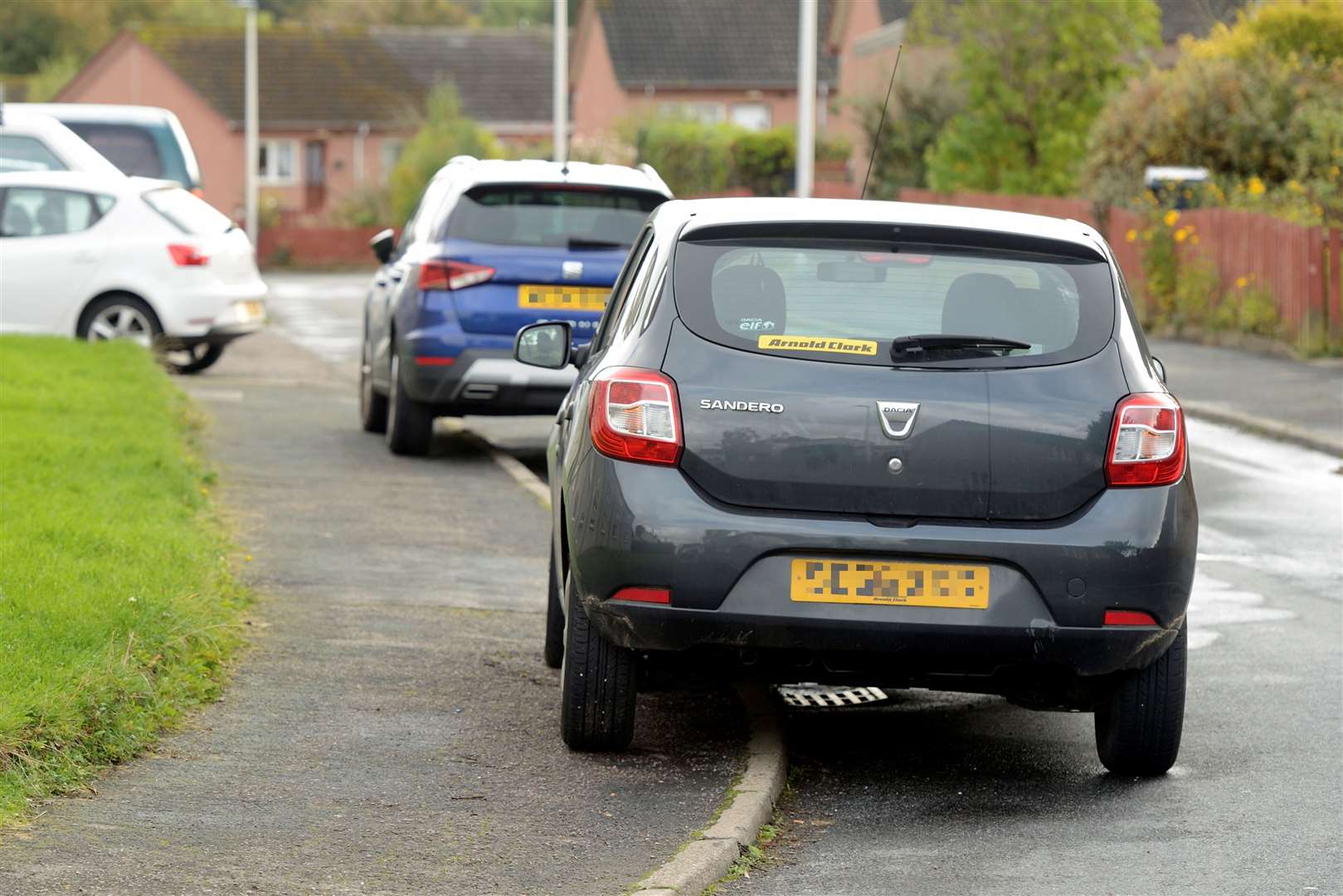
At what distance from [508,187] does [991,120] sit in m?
23.1

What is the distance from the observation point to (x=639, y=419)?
5910mm

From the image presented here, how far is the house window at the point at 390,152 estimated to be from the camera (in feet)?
248

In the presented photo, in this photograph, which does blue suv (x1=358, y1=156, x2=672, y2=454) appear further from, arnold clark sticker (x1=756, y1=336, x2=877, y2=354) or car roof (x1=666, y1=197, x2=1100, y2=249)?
arnold clark sticker (x1=756, y1=336, x2=877, y2=354)

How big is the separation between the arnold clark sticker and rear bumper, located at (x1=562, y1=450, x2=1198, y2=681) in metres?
0.44

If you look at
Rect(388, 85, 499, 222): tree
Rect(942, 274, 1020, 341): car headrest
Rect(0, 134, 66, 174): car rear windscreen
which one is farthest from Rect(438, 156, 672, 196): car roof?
Rect(388, 85, 499, 222): tree

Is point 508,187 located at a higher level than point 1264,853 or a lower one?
higher

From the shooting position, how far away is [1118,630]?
5.85 meters

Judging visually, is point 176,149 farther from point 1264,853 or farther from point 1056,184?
point 1264,853

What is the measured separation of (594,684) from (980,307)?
1.53m

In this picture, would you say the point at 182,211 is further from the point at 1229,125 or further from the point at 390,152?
the point at 390,152

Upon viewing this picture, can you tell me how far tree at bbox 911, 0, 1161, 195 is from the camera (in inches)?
1342

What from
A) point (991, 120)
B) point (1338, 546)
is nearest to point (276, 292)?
point (991, 120)

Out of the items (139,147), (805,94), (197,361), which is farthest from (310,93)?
(197,361)

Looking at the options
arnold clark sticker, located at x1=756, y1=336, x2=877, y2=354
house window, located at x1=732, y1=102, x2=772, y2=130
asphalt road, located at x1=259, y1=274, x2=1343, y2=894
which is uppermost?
house window, located at x1=732, y1=102, x2=772, y2=130
